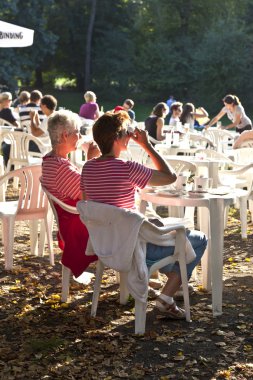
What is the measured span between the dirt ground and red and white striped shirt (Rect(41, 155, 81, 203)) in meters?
0.77

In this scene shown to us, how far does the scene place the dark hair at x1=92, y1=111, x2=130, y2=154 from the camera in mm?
5047

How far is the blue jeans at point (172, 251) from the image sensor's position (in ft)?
17.1

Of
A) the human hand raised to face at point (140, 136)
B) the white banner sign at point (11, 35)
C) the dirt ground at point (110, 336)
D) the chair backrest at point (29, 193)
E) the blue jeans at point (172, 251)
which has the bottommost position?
the dirt ground at point (110, 336)

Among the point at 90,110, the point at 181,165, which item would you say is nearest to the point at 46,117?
the point at 90,110

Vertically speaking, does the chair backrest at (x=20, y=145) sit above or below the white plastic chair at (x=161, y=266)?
above

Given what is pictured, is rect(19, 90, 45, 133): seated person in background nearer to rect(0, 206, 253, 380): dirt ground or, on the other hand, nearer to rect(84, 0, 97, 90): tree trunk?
rect(0, 206, 253, 380): dirt ground

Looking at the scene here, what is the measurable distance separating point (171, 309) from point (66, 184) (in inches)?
43.7

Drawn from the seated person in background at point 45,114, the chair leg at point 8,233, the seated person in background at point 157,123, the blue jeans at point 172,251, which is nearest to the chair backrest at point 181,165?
the chair leg at point 8,233

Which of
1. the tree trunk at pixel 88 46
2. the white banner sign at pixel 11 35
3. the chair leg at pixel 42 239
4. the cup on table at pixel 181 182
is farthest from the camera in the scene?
the tree trunk at pixel 88 46

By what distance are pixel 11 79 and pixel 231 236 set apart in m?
30.5

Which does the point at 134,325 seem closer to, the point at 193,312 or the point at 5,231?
the point at 193,312

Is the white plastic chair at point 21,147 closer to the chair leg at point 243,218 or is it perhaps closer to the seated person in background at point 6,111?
the seated person in background at point 6,111

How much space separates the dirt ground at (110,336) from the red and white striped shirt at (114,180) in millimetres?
819

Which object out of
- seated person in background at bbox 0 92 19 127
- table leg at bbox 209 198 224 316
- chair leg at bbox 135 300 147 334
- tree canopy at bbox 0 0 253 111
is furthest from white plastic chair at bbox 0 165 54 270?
tree canopy at bbox 0 0 253 111
